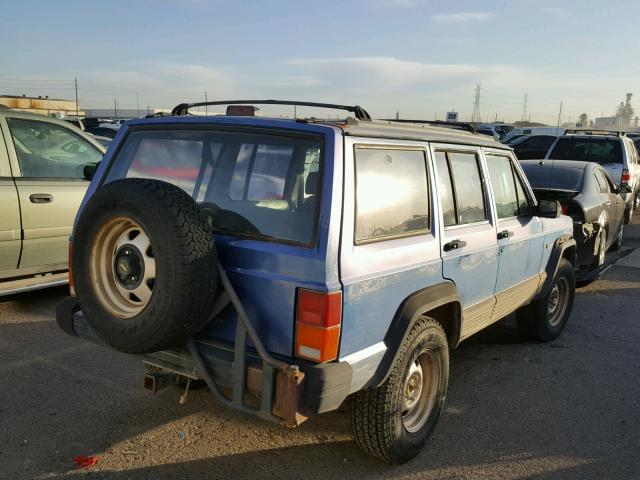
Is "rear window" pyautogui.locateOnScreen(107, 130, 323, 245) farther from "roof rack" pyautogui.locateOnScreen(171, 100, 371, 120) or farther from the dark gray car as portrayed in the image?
the dark gray car

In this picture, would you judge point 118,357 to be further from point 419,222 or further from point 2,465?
point 419,222

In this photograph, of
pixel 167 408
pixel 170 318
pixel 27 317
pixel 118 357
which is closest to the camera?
pixel 170 318

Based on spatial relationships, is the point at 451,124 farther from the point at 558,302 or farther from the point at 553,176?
the point at 553,176

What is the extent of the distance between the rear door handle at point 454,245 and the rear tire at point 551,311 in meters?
1.94

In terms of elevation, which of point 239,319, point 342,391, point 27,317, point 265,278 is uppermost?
point 265,278

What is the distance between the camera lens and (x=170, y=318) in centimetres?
258

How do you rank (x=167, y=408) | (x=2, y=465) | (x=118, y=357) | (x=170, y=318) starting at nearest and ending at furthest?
(x=170, y=318), (x=2, y=465), (x=167, y=408), (x=118, y=357)

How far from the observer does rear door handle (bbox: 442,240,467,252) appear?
134 inches

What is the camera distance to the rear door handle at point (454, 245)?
11.2 feet

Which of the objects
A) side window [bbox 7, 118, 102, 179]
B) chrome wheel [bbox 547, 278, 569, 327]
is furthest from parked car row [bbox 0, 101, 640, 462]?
side window [bbox 7, 118, 102, 179]

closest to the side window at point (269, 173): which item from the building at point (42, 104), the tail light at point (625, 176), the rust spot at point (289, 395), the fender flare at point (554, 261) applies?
the rust spot at point (289, 395)

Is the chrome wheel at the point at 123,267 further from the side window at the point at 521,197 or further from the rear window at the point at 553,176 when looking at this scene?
the rear window at the point at 553,176

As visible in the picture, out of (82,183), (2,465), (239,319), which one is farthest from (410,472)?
(82,183)

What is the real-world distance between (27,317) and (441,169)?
411 centimetres
